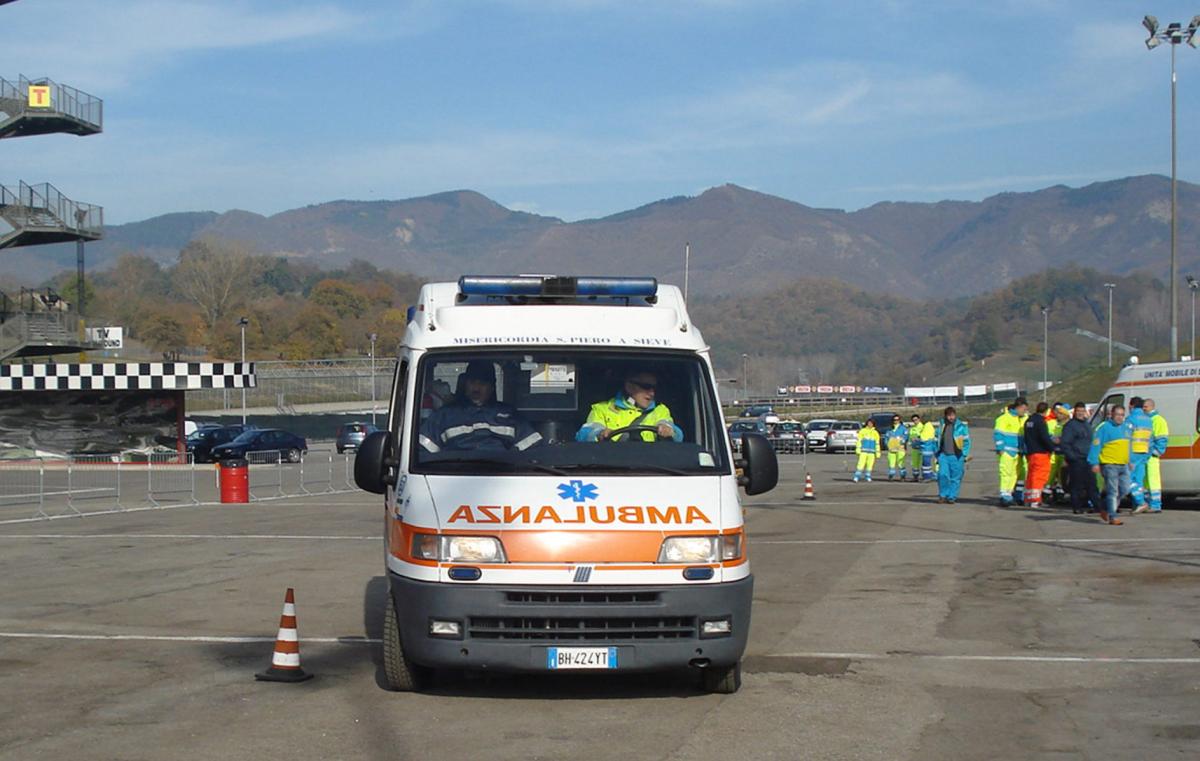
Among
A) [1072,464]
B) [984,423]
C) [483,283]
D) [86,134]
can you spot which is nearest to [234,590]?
[483,283]

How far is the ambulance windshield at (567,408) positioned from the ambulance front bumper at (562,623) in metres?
0.91

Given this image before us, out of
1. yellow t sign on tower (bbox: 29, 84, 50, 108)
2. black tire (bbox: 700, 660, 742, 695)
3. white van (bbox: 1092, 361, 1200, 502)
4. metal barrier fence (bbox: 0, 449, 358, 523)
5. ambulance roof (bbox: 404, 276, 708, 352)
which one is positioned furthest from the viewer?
yellow t sign on tower (bbox: 29, 84, 50, 108)

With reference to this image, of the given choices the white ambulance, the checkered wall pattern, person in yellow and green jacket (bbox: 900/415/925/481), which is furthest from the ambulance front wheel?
the checkered wall pattern

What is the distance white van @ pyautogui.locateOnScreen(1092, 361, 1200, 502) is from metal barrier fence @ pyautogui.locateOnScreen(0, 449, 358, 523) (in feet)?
49.9

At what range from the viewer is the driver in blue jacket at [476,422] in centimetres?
876

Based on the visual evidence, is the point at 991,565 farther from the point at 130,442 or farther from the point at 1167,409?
the point at 130,442

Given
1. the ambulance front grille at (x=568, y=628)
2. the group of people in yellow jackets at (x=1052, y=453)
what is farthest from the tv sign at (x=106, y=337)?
the ambulance front grille at (x=568, y=628)

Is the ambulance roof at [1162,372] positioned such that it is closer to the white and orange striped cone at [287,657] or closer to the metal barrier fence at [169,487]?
the white and orange striped cone at [287,657]

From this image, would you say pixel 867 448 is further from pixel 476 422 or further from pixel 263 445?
pixel 476 422

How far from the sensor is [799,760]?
7176mm

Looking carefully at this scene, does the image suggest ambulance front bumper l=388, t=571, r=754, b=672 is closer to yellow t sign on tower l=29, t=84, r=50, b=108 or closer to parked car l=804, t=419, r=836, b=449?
yellow t sign on tower l=29, t=84, r=50, b=108

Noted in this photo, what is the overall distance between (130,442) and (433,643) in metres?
41.0

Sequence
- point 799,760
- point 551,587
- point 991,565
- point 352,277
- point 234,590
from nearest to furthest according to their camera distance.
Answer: point 799,760, point 551,587, point 234,590, point 991,565, point 352,277

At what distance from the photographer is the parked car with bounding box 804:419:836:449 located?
5756 cm
